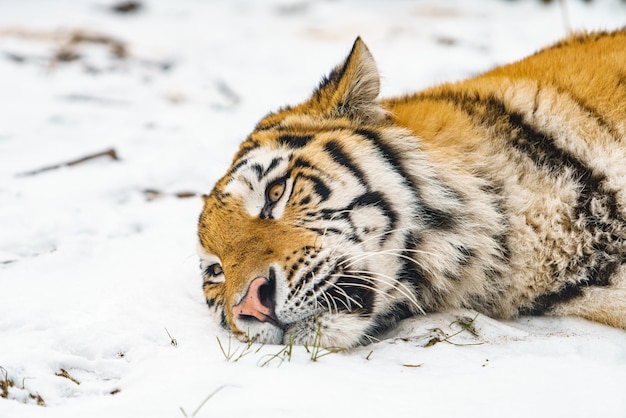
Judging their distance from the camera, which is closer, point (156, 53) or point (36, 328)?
point (36, 328)

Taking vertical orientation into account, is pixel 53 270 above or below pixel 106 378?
below

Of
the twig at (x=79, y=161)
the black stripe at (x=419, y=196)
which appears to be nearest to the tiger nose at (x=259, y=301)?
the black stripe at (x=419, y=196)

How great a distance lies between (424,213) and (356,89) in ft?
1.84

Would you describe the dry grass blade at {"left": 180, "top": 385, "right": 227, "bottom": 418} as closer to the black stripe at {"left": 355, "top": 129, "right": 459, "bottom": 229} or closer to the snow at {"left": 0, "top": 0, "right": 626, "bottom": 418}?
the snow at {"left": 0, "top": 0, "right": 626, "bottom": 418}

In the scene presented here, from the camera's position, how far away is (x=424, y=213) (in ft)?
7.86

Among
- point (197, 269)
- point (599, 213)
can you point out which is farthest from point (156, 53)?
point (599, 213)

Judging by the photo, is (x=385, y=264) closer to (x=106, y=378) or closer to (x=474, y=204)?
(x=474, y=204)

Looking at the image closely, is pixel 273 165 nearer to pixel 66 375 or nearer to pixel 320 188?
pixel 320 188

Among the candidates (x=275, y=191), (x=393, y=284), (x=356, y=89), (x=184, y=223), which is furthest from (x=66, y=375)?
(x=184, y=223)

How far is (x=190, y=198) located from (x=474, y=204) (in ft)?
7.05

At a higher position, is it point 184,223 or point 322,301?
→ point 322,301

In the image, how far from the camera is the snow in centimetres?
178

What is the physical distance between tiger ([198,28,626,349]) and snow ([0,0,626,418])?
0.12 meters

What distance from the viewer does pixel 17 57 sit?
6.23 meters
